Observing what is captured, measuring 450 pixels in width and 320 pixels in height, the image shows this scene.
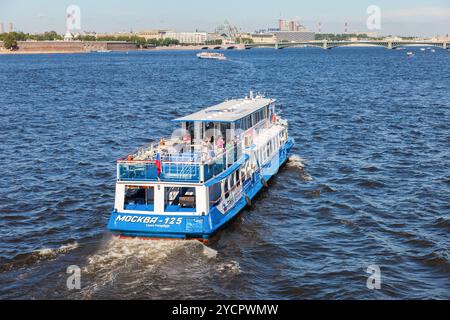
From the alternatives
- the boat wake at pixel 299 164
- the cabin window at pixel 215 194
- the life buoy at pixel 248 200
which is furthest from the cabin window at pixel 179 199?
the boat wake at pixel 299 164

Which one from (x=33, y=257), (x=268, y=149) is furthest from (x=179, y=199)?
(x=268, y=149)

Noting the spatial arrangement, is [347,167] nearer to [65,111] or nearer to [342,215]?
[342,215]

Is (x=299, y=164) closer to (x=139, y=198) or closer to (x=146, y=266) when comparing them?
(x=139, y=198)

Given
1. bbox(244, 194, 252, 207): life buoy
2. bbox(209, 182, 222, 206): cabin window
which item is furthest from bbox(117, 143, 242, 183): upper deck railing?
bbox(244, 194, 252, 207): life buoy

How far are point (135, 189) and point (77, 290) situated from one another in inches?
305

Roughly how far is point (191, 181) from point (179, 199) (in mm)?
1387

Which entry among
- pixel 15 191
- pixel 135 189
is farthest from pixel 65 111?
pixel 135 189

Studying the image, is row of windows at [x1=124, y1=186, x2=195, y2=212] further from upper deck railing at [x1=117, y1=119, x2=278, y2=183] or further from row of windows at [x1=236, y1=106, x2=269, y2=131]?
row of windows at [x1=236, y1=106, x2=269, y2=131]

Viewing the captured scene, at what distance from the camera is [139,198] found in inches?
1135

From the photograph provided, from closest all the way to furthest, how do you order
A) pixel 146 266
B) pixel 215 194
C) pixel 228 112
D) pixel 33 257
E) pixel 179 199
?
pixel 146 266
pixel 33 257
pixel 179 199
pixel 215 194
pixel 228 112

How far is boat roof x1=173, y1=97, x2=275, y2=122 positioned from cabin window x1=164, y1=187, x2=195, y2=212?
4602mm

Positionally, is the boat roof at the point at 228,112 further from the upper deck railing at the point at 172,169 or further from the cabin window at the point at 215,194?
the cabin window at the point at 215,194

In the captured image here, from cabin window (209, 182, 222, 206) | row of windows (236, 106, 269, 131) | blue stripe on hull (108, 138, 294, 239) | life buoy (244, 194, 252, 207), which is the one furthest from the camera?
row of windows (236, 106, 269, 131)

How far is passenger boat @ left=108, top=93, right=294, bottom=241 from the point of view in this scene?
88.6ft
